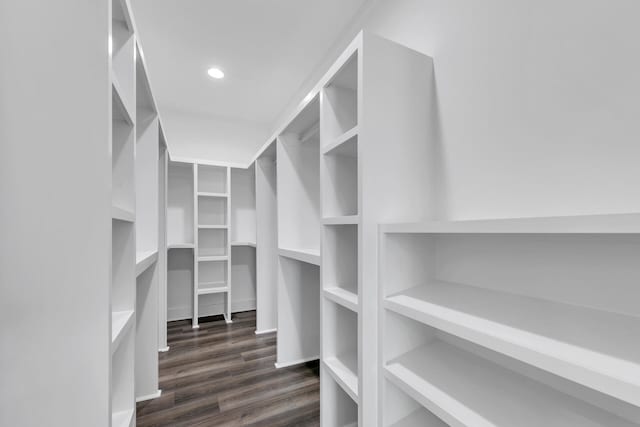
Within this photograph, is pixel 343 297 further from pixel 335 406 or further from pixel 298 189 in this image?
pixel 298 189

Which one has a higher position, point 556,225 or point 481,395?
point 556,225

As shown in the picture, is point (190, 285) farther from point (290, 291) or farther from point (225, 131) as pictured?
point (225, 131)

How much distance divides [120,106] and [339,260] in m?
1.13

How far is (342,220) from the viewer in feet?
3.97

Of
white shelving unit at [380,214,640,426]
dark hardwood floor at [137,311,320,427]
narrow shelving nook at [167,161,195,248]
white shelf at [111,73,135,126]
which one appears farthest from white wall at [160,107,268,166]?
white shelving unit at [380,214,640,426]

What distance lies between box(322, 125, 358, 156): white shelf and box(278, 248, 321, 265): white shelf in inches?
23.6

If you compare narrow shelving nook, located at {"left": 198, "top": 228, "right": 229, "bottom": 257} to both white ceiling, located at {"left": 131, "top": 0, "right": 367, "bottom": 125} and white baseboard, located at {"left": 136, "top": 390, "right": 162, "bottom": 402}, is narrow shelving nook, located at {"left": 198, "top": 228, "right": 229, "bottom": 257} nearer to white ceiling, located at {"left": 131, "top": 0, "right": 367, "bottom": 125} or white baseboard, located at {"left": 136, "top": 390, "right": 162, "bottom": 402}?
white ceiling, located at {"left": 131, "top": 0, "right": 367, "bottom": 125}

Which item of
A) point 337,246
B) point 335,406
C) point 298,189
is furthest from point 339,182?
point 335,406

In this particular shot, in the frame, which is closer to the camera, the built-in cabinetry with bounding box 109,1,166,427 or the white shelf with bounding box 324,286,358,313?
the built-in cabinetry with bounding box 109,1,166,427

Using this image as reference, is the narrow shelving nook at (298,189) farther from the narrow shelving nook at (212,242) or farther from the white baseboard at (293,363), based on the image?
the narrow shelving nook at (212,242)

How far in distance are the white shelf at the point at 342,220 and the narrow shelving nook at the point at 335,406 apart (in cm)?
77

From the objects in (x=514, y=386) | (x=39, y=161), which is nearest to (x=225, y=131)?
(x=39, y=161)

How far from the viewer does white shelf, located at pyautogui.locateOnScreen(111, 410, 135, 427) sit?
949mm

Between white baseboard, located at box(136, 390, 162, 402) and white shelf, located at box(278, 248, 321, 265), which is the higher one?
white shelf, located at box(278, 248, 321, 265)
